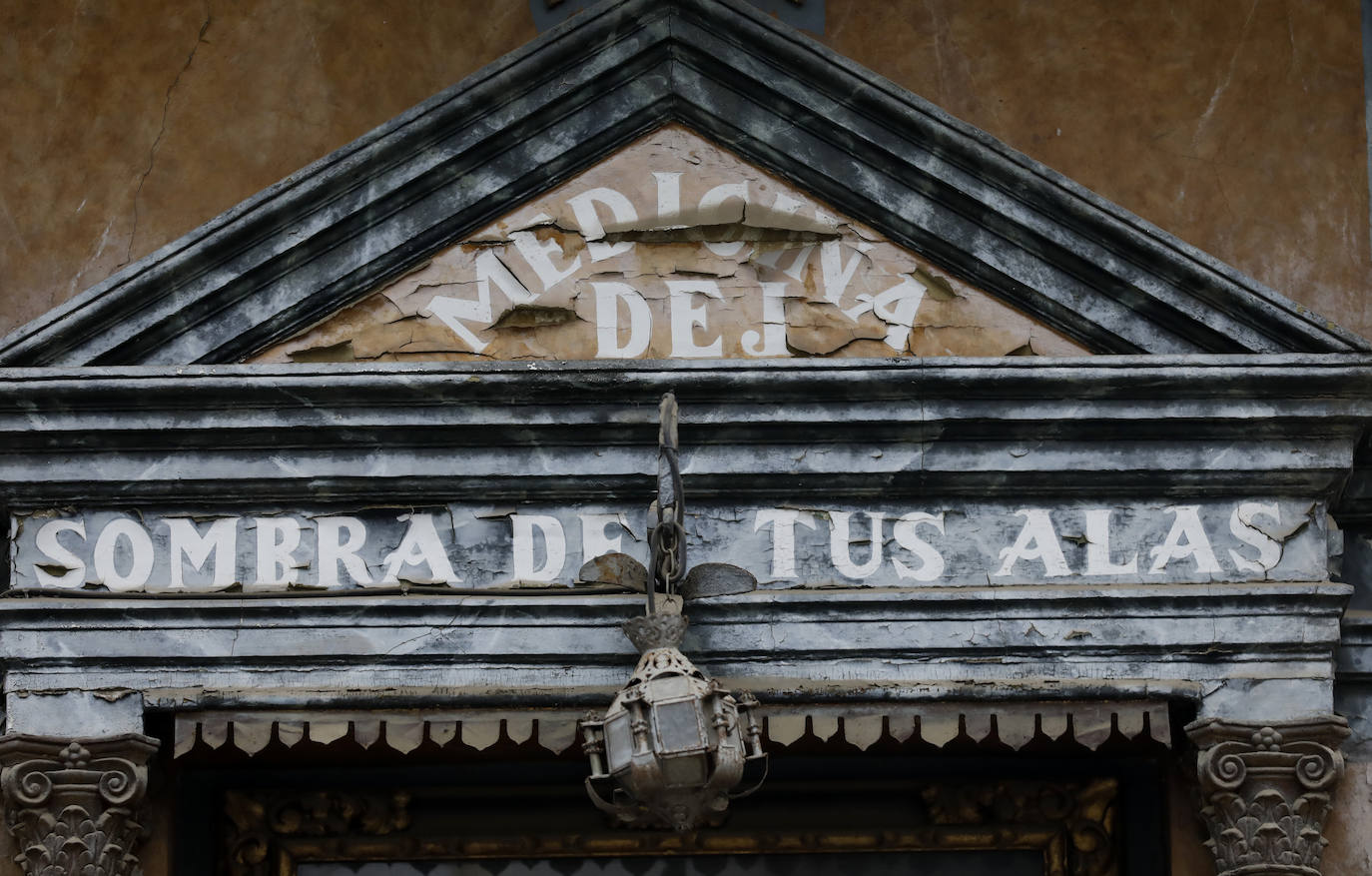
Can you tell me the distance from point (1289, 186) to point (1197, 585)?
1.76 metres

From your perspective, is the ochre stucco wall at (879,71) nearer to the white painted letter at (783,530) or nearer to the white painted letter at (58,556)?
the white painted letter at (58,556)

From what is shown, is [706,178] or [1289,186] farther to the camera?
[1289,186]

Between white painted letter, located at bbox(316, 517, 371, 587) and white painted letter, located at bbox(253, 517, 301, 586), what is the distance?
8 centimetres

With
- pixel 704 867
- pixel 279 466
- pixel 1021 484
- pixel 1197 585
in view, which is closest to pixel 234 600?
pixel 279 466

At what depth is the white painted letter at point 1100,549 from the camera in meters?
7.46

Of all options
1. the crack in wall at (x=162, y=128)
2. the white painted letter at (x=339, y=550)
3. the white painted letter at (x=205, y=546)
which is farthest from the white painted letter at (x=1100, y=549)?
the crack in wall at (x=162, y=128)

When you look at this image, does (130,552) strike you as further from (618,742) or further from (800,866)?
(800,866)

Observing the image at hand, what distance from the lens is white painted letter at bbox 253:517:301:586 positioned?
743cm

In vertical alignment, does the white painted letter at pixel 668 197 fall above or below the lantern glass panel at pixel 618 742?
above

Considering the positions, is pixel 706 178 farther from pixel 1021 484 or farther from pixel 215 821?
pixel 215 821

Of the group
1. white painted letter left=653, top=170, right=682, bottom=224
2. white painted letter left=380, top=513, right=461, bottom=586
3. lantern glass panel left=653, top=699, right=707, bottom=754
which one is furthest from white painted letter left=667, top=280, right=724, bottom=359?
lantern glass panel left=653, top=699, right=707, bottom=754

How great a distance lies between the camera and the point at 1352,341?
7.48 meters

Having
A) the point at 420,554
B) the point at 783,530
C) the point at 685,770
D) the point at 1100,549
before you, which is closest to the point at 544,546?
the point at 420,554

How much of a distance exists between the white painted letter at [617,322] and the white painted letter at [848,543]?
31.8 inches
